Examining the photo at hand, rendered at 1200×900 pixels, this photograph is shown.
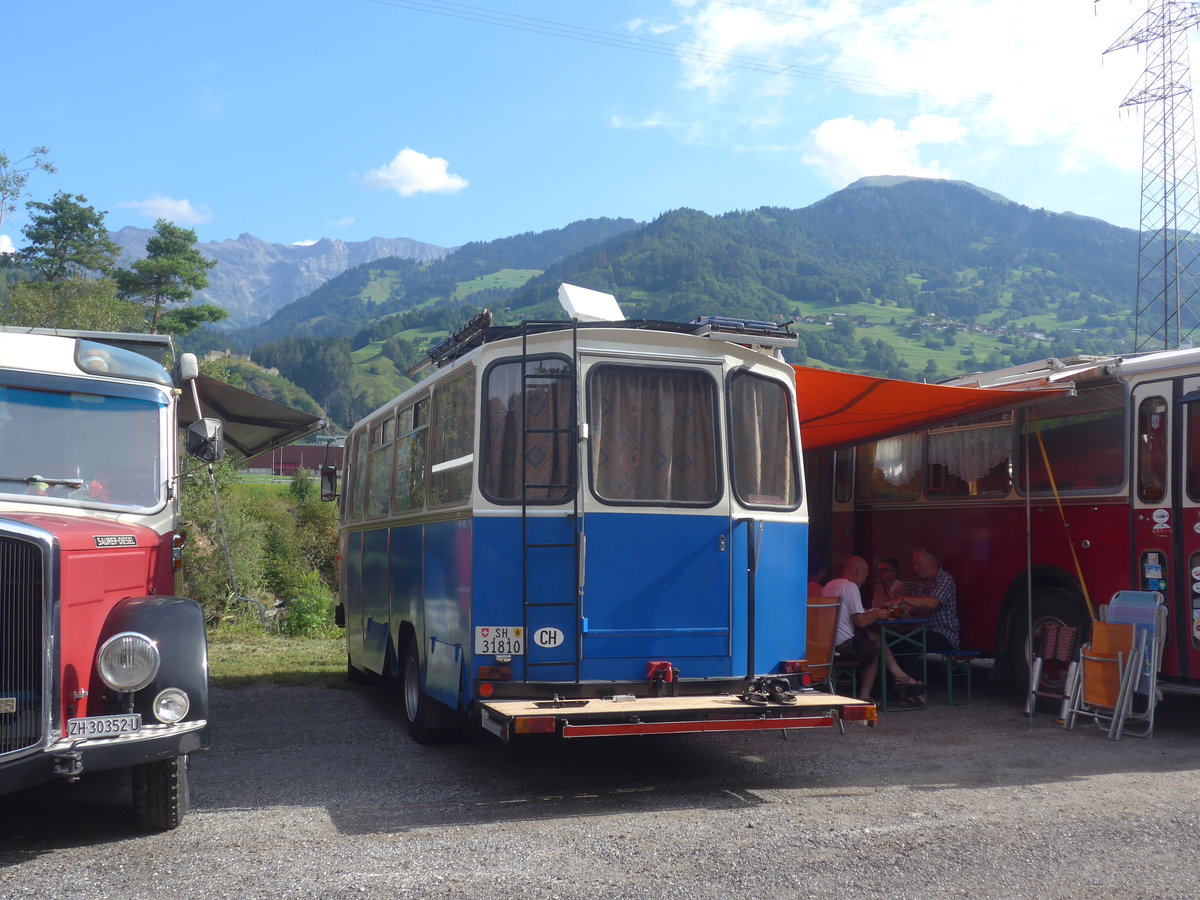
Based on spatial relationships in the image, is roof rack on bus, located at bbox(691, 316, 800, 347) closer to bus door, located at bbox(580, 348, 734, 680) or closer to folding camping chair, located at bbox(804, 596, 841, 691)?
bus door, located at bbox(580, 348, 734, 680)

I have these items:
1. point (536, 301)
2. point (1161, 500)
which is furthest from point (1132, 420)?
point (536, 301)

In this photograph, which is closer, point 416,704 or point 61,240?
point 416,704

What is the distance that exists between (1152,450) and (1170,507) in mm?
491

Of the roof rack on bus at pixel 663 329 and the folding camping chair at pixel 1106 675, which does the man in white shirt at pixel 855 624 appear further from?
the roof rack on bus at pixel 663 329

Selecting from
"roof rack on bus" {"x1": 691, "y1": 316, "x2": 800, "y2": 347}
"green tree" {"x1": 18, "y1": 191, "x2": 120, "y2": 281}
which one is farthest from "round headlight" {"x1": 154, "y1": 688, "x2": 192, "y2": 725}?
"green tree" {"x1": 18, "y1": 191, "x2": 120, "y2": 281}

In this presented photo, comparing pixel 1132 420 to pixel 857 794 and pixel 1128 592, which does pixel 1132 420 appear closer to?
pixel 1128 592

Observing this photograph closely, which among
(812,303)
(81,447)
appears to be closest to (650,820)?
(81,447)

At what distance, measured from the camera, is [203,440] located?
7.54 meters

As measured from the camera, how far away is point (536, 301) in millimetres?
141375

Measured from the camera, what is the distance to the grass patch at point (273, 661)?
1266 cm

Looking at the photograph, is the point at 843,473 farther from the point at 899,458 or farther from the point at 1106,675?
the point at 1106,675

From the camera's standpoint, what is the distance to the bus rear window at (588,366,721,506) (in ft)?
22.9

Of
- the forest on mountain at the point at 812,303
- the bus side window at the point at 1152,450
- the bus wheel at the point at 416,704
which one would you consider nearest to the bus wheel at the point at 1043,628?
the bus side window at the point at 1152,450

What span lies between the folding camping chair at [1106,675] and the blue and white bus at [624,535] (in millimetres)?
2864
